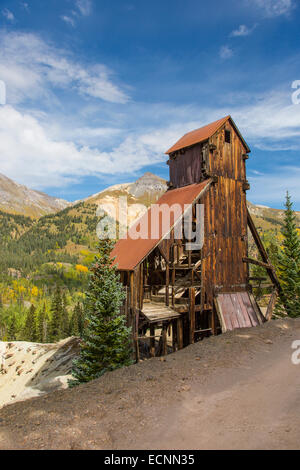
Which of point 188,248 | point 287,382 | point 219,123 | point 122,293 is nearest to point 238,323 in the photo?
point 188,248

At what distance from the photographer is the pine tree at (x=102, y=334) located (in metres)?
14.6

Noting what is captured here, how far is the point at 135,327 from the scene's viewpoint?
16.6 metres

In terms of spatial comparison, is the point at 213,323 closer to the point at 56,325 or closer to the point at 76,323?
the point at 56,325

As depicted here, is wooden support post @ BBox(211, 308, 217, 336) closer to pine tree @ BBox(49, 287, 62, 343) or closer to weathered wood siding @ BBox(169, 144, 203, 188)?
weathered wood siding @ BBox(169, 144, 203, 188)

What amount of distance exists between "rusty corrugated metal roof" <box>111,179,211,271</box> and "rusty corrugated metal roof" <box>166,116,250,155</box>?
10.3ft

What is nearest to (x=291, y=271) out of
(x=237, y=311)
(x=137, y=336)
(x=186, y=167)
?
(x=237, y=311)

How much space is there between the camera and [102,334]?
1488cm

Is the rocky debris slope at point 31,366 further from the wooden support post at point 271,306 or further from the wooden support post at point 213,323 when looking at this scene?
the wooden support post at point 271,306

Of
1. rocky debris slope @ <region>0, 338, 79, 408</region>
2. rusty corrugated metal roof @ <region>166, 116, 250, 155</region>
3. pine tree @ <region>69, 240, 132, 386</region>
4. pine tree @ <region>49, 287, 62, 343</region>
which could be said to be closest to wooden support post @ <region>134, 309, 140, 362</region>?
pine tree @ <region>69, 240, 132, 386</region>

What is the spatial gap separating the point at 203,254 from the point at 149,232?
388cm

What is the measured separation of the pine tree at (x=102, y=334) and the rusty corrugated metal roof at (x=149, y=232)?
5.67ft

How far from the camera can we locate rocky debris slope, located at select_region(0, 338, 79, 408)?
27.1m

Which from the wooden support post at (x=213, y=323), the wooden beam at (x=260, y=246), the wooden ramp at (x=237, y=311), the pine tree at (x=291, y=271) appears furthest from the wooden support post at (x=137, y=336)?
the pine tree at (x=291, y=271)
